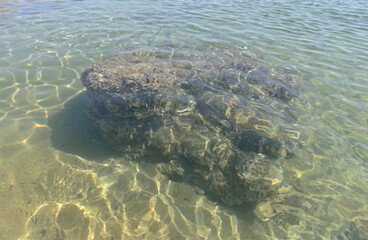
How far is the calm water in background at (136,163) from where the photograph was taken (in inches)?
124

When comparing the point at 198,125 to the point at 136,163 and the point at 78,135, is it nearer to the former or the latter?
the point at 136,163

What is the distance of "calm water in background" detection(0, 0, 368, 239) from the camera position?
3156 mm

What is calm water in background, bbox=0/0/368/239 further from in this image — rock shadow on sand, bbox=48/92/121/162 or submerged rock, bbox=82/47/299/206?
submerged rock, bbox=82/47/299/206

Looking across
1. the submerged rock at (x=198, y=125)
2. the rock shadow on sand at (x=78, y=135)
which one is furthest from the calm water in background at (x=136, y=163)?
the submerged rock at (x=198, y=125)

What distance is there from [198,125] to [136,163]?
141 centimetres

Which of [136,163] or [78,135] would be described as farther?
[78,135]

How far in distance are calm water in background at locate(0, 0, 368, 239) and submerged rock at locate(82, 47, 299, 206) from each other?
0.36m

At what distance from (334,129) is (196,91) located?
3339mm

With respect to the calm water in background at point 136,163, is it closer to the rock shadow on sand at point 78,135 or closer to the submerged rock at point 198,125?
the rock shadow on sand at point 78,135

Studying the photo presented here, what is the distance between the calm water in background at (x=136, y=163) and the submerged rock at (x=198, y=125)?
1.17ft

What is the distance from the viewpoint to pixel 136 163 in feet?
13.2

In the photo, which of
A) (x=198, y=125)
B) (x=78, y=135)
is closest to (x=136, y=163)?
(x=198, y=125)

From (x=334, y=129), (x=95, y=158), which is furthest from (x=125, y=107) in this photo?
(x=334, y=129)

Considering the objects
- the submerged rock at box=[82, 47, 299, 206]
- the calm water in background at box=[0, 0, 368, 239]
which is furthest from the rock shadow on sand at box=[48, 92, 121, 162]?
the submerged rock at box=[82, 47, 299, 206]
